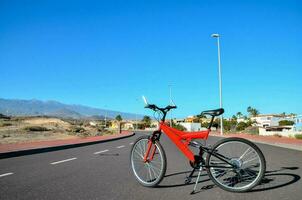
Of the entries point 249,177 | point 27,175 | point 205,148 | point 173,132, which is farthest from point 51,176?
point 249,177

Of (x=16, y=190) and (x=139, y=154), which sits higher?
(x=139, y=154)

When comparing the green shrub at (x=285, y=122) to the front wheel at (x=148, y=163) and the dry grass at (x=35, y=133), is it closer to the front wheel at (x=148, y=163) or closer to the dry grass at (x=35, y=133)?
the dry grass at (x=35, y=133)

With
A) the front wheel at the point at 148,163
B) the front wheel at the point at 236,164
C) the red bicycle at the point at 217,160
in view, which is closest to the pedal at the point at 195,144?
the red bicycle at the point at 217,160

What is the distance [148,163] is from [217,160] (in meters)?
1.30

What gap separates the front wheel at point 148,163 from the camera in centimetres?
571

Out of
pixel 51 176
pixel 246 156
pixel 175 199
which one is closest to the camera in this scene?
pixel 175 199

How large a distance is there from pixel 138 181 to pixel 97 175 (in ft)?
4.54

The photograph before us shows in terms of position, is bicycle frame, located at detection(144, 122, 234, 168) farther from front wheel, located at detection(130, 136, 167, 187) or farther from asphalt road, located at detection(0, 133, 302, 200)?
asphalt road, located at detection(0, 133, 302, 200)

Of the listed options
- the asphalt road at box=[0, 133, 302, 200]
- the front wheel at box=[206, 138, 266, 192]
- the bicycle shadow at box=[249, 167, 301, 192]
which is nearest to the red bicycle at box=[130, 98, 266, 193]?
the front wheel at box=[206, 138, 266, 192]

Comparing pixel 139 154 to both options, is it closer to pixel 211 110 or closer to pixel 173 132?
pixel 173 132

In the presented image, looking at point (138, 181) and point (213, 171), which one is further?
point (138, 181)

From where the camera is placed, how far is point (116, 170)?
805 centimetres

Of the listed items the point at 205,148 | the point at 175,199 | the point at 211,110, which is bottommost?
the point at 175,199

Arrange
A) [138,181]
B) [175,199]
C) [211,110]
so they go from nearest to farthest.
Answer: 1. [175,199]
2. [211,110]
3. [138,181]
